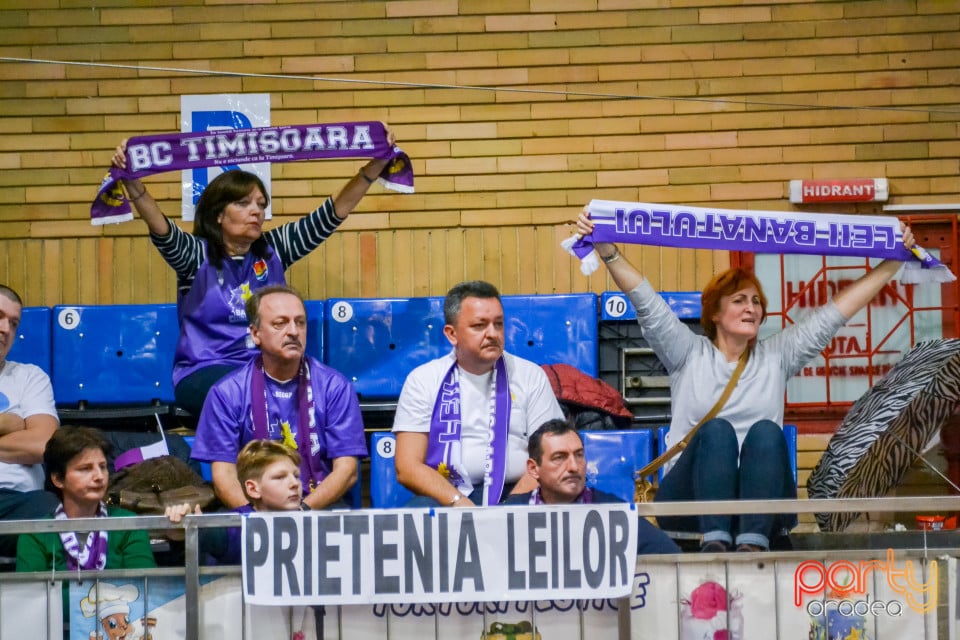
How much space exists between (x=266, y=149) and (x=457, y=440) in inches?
82.2

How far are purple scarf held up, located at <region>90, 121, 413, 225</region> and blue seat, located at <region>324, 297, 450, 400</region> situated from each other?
910 mm

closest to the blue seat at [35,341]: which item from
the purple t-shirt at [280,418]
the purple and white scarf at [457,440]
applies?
the purple t-shirt at [280,418]

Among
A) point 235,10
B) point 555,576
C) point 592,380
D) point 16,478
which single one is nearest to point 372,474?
point 592,380

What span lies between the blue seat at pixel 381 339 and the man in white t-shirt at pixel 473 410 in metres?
1.65

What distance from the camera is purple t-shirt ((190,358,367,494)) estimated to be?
5.21 meters

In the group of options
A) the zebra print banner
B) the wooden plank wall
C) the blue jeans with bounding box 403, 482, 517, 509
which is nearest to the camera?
the blue jeans with bounding box 403, 482, 517, 509

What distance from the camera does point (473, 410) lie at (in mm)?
5344

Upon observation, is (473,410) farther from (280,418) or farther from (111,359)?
(111,359)

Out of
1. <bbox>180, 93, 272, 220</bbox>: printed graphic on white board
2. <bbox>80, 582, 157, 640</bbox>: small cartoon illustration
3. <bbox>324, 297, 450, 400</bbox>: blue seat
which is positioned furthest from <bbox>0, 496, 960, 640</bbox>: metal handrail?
<bbox>180, 93, 272, 220</bbox>: printed graphic on white board

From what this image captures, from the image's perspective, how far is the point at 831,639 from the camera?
4.27 metres

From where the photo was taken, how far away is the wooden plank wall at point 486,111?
7699 mm

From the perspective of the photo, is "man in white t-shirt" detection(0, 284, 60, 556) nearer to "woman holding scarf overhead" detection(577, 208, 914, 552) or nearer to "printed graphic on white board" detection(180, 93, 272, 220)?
"printed graphic on white board" detection(180, 93, 272, 220)

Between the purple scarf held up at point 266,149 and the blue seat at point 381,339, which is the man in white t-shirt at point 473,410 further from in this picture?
the blue seat at point 381,339

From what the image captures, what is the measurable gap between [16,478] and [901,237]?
4.23m
